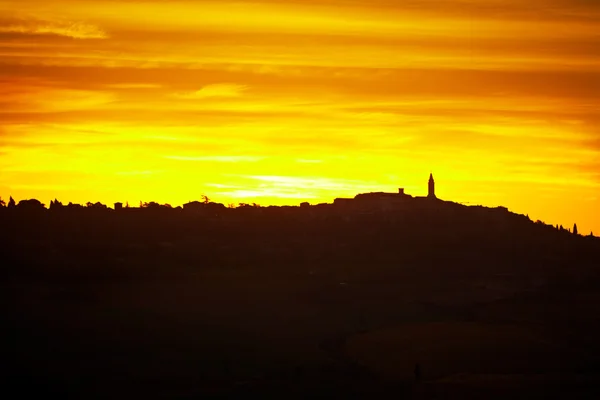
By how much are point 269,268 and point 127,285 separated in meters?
20.9

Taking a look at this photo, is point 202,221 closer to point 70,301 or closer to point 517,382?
point 70,301

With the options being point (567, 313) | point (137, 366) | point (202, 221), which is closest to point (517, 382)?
point (137, 366)

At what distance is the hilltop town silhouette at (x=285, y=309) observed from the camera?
11025cm

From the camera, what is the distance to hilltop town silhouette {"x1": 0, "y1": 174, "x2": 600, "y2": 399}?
110250 mm

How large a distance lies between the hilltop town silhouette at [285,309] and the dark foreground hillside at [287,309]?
0.82ft

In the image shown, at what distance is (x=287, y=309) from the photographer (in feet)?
469

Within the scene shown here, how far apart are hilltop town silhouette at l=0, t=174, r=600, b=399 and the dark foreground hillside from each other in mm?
249

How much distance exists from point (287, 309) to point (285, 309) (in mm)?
175

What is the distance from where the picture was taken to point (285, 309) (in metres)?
143

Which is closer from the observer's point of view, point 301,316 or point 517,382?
point 517,382

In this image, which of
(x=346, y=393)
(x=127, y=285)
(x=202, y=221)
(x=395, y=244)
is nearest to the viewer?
(x=346, y=393)

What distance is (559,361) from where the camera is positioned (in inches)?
4769

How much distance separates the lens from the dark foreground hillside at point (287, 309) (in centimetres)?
10994

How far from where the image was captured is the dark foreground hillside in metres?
110
